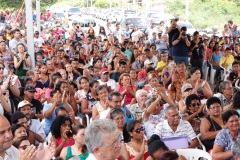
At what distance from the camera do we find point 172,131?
4.40m

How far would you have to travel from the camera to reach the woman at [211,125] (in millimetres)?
4379

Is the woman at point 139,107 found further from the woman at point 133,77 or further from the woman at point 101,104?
the woman at point 133,77

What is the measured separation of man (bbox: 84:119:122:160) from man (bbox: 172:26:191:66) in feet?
22.9

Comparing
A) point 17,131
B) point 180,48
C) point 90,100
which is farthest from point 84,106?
point 180,48

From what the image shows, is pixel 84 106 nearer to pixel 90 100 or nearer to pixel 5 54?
pixel 90 100

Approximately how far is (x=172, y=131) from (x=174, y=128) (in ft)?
0.17

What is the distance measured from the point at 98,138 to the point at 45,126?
287 centimetres

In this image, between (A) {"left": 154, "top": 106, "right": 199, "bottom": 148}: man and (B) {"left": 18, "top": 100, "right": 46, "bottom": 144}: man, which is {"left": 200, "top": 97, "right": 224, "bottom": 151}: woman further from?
(B) {"left": 18, "top": 100, "right": 46, "bottom": 144}: man

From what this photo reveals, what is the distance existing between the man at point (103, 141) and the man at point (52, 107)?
268 cm

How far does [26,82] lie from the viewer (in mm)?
6031

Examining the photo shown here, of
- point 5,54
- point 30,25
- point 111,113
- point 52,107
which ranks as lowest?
point 52,107

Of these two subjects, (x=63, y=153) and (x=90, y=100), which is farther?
(x=90, y=100)

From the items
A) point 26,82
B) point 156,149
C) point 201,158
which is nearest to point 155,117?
point 201,158

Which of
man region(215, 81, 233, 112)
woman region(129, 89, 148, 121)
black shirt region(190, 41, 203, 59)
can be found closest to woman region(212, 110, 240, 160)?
woman region(129, 89, 148, 121)
